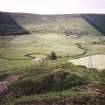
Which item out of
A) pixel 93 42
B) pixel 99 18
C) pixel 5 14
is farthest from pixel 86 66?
pixel 99 18

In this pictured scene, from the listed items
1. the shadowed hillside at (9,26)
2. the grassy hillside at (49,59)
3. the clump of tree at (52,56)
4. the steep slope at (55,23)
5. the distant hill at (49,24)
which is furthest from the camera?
the steep slope at (55,23)

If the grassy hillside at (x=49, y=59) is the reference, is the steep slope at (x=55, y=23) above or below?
above

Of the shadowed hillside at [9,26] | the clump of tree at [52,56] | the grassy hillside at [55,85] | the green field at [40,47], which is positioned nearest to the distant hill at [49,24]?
the shadowed hillside at [9,26]

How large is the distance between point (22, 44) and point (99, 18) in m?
25.5

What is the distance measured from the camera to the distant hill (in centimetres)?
5264

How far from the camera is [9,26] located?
53188 millimetres

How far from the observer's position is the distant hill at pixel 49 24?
173ft

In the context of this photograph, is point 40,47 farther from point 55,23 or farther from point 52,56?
point 55,23

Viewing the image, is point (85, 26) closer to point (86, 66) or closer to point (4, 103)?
point (86, 66)

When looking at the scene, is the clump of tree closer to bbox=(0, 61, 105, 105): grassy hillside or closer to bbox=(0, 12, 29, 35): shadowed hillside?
bbox=(0, 61, 105, 105): grassy hillside

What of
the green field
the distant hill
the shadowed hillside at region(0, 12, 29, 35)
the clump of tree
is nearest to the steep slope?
the distant hill

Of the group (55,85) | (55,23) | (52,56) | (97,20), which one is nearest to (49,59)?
(52,56)

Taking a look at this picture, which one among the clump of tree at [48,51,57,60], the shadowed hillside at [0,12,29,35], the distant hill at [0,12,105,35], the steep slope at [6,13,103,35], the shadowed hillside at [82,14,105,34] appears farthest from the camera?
the shadowed hillside at [82,14,105,34]

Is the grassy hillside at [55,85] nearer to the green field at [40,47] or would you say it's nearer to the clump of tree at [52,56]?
the green field at [40,47]
